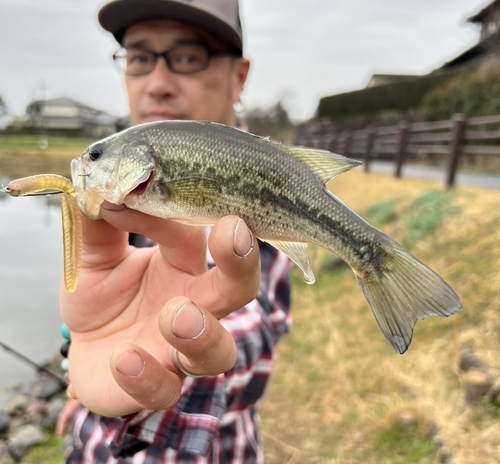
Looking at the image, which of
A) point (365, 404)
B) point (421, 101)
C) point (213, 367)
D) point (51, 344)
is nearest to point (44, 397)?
point (51, 344)

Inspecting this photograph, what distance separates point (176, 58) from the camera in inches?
111

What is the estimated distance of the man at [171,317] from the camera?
4.59 ft

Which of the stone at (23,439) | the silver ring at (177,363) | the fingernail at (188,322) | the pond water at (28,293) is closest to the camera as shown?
the fingernail at (188,322)

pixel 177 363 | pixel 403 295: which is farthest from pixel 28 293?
pixel 403 295

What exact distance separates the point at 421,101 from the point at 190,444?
91.3ft

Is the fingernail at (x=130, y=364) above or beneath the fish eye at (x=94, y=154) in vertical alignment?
beneath

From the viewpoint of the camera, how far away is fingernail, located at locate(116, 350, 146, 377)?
1.37 meters

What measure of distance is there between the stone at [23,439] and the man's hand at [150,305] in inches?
185

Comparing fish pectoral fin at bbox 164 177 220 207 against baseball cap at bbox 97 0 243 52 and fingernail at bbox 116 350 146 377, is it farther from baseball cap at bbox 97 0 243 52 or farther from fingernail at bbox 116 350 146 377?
baseball cap at bbox 97 0 243 52

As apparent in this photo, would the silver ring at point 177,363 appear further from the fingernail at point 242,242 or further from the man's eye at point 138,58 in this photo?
the man's eye at point 138,58

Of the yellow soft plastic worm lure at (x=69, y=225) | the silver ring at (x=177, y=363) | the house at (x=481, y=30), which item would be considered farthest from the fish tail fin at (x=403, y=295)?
the house at (x=481, y=30)

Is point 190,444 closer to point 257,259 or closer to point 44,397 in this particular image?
point 257,259

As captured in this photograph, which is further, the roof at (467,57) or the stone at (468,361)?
the roof at (467,57)

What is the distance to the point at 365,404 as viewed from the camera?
4.35m
